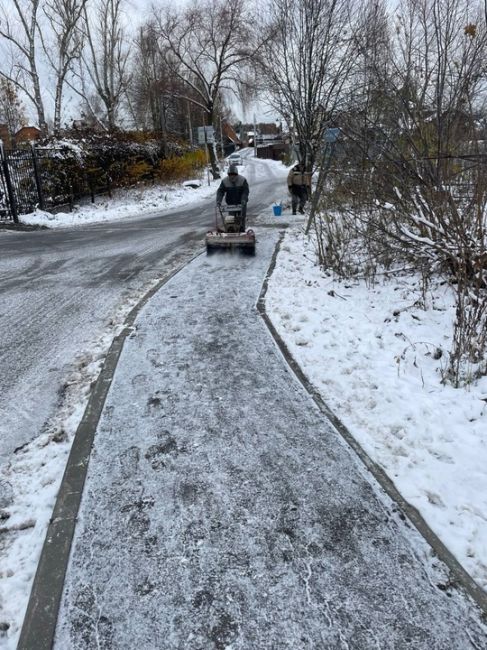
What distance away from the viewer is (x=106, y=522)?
2619mm

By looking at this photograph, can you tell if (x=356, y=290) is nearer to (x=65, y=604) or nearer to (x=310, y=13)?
(x=65, y=604)

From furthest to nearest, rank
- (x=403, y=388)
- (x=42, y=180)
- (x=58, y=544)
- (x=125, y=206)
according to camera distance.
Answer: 1. (x=125, y=206)
2. (x=42, y=180)
3. (x=403, y=388)
4. (x=58, y=544)

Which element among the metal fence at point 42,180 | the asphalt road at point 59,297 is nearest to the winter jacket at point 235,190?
the asphalt road at point 59,297

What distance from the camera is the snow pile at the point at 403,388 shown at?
2.71 meters

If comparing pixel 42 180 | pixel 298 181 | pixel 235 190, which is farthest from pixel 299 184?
pixel 42 180

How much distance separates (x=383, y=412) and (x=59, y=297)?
512cm

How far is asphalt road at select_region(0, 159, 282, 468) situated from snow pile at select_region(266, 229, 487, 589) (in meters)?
2.31

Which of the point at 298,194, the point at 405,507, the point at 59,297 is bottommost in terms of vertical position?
the point at 405,507

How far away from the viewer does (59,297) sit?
6.73m

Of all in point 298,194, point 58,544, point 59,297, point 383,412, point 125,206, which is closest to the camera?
point 58,544

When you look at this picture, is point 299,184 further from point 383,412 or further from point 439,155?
point 383,412

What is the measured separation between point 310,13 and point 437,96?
8.34 metres

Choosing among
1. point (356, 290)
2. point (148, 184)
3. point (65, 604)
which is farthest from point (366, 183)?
point (148, 184)

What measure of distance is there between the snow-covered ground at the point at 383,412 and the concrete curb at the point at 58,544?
0.05 m
